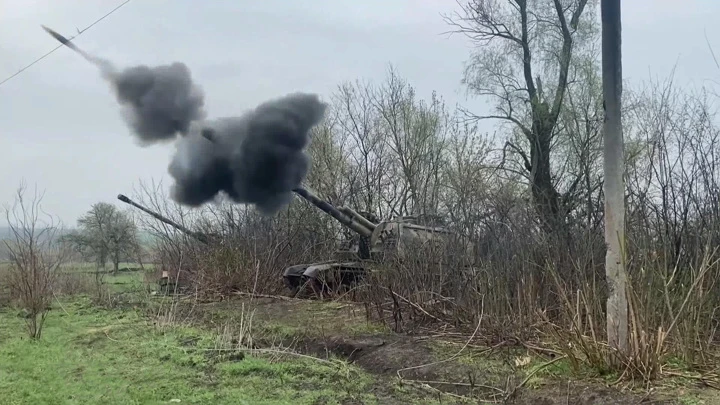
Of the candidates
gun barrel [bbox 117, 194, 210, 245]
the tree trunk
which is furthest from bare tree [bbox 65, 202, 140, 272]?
the tree trunk

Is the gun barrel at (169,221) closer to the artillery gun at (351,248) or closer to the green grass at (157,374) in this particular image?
the artillery gun at (351,248)

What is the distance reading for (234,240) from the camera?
1684 centimetres

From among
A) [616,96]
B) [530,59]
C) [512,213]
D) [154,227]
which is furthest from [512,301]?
[530,59]

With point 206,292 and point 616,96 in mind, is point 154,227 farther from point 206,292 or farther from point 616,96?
point 616,96

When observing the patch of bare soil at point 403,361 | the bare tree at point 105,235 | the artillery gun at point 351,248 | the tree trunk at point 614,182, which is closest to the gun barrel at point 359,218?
the artillery gun at point 351,248

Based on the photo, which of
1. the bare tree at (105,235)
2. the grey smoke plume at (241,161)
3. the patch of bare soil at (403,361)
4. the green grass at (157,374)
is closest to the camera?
the patch of bare soil at (403,361)

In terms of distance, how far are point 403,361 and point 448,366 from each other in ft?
2.00

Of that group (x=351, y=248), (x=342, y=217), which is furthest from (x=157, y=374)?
(x=351, y=248)

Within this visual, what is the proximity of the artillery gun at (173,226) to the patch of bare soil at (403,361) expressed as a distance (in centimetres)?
466

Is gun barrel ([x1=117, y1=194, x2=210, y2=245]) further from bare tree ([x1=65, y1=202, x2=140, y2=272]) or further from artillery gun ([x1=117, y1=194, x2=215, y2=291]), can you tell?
bare tree ([x1=65, y1=202, x2=140, y2=272])

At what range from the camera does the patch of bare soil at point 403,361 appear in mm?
5758

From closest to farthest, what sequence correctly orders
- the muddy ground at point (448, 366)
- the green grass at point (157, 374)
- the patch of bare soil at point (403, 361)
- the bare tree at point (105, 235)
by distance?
the muddy ground at point (448, 366) → the patch of bare soil at point (403, 361) → the green grass at point (157, 374) → the bare tree at point (105, 235)

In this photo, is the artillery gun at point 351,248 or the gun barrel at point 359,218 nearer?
the artillery gun at point 351,248

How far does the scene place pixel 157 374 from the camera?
23.6 ft
